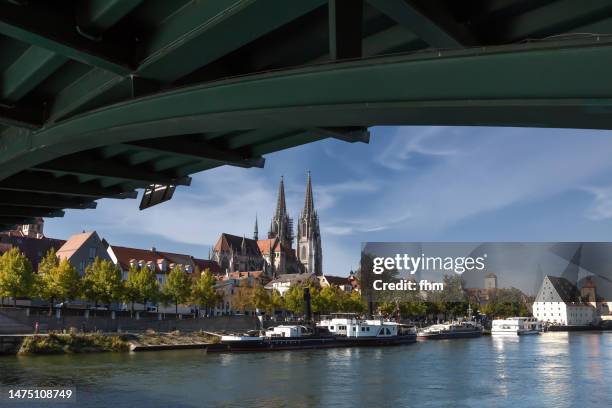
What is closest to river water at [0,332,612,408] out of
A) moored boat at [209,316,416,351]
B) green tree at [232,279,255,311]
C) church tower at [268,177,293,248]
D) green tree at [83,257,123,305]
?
moored boat at [209,316,416,351]

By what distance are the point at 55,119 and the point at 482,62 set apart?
7248 mm

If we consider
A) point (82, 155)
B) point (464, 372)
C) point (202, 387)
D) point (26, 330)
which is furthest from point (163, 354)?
point (82, 155)

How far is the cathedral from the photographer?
157000 mm

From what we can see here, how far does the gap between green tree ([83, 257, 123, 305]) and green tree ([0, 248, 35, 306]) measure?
6.10m

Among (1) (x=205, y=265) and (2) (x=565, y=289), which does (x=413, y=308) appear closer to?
(1) (x=205, y=265)

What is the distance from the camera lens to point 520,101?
12.7 ft

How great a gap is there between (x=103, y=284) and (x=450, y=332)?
175 ft

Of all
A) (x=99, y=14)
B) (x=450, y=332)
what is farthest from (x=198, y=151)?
(x=450, y=332)

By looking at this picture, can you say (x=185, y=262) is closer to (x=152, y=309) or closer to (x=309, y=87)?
(x=152, y=309)

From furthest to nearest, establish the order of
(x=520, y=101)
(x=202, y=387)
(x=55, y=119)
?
(x=202, y=387) < (x=55, y=119) < (x=520, y=101)

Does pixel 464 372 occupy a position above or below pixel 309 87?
below

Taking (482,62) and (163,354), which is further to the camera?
(163,354)

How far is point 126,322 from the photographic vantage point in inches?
2653

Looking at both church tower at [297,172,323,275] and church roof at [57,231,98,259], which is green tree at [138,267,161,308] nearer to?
church roof at [57,231,98,259]
